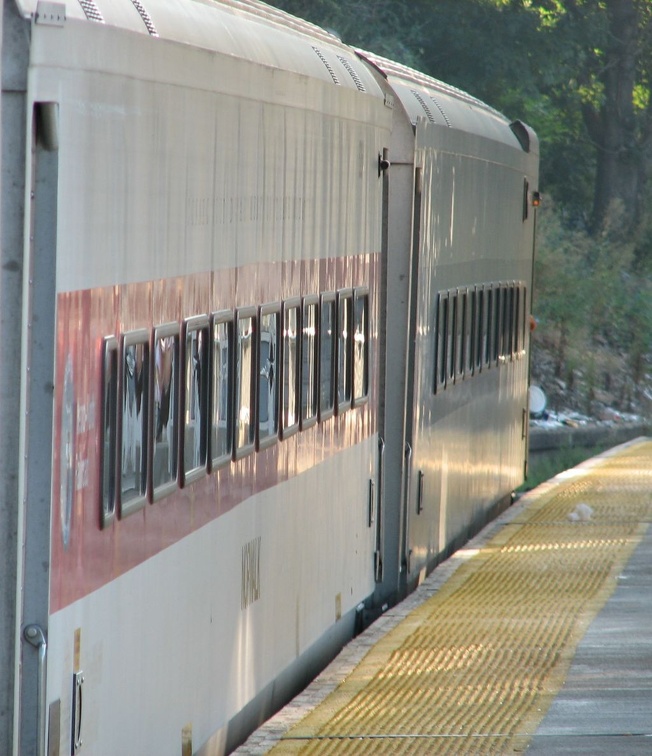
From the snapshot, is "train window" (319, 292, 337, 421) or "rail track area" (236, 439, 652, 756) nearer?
"rail track area" (236, 439, 652, 756)

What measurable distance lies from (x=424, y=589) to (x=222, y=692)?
5190 mm

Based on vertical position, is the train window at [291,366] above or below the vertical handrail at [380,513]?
above

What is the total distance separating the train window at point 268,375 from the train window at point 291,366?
15cm

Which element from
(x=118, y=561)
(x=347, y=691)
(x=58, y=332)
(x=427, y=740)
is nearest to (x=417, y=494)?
(x=347, y=691)

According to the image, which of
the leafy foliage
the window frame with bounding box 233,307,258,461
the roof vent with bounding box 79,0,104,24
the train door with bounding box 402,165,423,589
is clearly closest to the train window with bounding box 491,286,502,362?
the train door with bounding box 402,165,423,589

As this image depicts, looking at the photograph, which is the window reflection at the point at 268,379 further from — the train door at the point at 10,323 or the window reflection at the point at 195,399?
the train door at the point at 10,323

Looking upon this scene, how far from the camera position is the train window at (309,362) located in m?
8.23

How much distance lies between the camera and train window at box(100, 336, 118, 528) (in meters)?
5.09

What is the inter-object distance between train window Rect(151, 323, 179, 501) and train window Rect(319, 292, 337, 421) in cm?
269

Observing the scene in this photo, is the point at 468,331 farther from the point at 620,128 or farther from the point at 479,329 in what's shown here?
the point at 620,128

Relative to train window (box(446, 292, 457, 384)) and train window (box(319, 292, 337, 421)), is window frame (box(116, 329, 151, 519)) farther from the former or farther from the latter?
train window (box(446, 292, 457, 384))

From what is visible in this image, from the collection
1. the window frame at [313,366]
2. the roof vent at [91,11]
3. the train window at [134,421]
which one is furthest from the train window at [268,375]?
the roof vent at [91,11]

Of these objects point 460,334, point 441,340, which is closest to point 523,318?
point 460,334

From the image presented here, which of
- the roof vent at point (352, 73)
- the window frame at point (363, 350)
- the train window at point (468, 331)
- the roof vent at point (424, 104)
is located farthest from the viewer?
the train window at point (468, 331)
